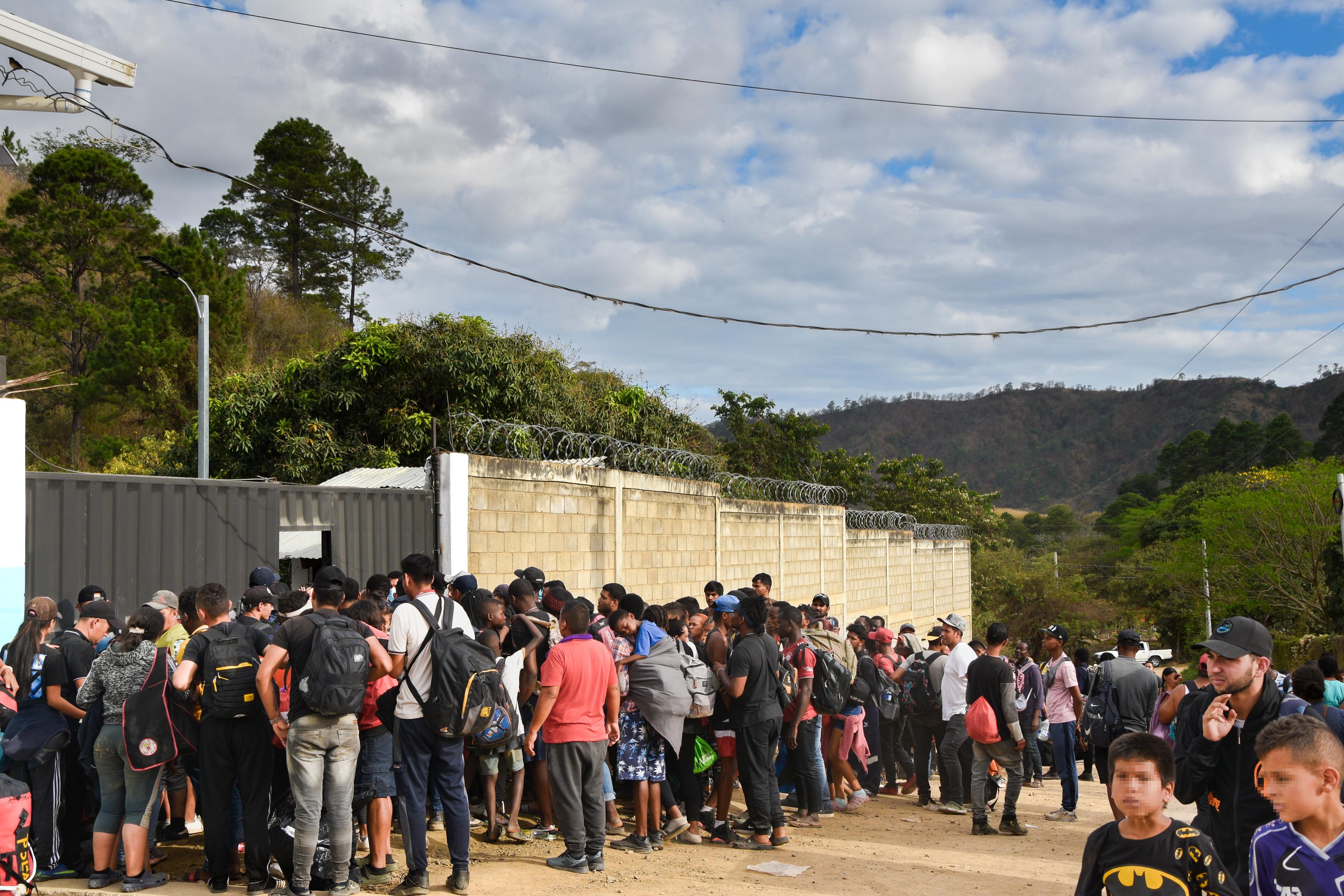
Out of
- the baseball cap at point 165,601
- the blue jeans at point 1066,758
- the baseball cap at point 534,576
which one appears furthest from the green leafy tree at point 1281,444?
the baseball cap at point 165,601

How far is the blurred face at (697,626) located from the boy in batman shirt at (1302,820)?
5232 millimetres

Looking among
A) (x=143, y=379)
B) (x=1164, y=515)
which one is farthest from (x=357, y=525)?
(x=1164, y=515)

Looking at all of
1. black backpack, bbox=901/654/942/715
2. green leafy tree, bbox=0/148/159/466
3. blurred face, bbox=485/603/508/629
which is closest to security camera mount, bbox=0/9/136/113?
blurred face, bbox=485/603/508/629

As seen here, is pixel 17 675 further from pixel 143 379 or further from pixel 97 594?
pixel 143 379

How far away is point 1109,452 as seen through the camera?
12712cm

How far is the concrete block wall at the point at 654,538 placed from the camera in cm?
1062

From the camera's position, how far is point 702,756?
24.3 ft

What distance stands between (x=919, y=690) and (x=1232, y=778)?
5.57m

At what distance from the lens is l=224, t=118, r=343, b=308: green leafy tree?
39.4 meters

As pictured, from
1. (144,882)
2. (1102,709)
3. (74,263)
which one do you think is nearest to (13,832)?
(144,882)

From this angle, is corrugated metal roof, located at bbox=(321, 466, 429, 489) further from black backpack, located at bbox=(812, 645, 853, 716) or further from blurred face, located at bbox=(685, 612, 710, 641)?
black backpack, located at bbox=(812, 645, 853, 716)

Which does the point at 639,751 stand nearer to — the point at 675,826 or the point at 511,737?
the point at 675,826

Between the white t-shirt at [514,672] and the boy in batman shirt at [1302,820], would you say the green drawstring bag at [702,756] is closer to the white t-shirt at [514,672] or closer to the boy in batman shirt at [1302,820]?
the white t-shirt at [514,672]

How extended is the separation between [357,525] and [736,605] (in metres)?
4.07
